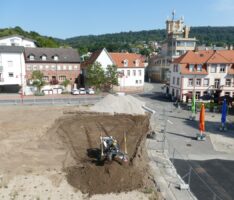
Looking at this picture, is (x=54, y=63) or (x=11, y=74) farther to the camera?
(x=54, y=63)

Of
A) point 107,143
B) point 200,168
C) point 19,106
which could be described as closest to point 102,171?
point 107,143

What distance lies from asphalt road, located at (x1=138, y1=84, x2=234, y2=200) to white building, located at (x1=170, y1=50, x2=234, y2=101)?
15537mm

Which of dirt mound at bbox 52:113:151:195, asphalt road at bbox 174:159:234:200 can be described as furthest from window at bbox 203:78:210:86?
asphalt road at bbox 174:159:234:200

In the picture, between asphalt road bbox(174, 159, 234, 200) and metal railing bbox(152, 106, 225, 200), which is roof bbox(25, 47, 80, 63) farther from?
asphalt road bbox(174, 159, 234, 200)

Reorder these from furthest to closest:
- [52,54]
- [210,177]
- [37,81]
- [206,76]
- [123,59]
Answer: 1. [123,59]
2. [52,54]
3. [37,81]
4. [206,76]
5. [210,177]

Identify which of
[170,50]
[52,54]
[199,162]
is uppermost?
[170,50]

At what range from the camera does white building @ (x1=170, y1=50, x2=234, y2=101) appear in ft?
153

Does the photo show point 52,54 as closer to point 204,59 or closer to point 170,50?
point 204,59

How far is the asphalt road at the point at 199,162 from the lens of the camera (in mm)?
16031

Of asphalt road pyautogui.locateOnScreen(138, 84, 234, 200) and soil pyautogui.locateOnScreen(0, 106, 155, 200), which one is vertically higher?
soil pyautogui.locateOnScreen(0, 106, 155, 200)

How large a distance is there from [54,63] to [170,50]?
36393 millimetres

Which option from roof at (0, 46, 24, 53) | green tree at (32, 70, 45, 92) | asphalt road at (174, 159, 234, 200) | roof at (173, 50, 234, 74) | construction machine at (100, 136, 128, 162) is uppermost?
roof at (0, 46, 24, 53)

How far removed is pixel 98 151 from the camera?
2080 cm

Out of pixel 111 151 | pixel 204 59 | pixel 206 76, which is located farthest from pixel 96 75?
pixel 111 151
